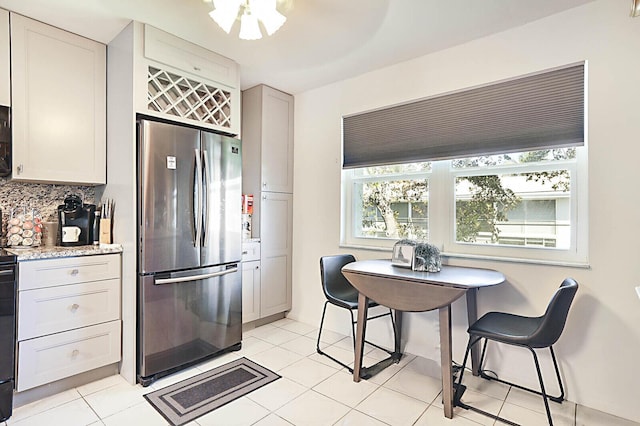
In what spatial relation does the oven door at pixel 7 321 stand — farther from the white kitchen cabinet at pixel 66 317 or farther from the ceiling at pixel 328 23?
the ceiling at pixel 328 23

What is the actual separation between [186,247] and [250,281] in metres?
0.95

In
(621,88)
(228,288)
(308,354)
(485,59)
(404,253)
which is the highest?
(485,59)

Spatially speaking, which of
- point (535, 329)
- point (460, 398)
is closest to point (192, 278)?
point (460, 398)

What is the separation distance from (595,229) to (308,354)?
2.18 meters

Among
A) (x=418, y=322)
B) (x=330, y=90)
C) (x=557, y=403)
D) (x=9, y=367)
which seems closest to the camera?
(x=9, y=367)

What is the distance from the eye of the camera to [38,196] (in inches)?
101

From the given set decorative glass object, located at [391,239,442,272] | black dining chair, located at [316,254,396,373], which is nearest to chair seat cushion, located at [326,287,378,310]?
black dining chair, located at [316,254,396,373]

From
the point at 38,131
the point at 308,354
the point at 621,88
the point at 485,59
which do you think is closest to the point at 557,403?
the point at 308,354

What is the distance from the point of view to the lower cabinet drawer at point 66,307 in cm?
202

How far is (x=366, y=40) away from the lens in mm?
2482

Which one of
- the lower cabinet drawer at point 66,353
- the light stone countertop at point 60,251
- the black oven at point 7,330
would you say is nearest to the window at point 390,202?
the light stone countertop at point 60,251

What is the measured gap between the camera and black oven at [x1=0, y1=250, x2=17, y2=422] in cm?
189

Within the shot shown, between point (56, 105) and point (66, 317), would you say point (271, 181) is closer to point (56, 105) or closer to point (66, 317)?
point (56, 105)

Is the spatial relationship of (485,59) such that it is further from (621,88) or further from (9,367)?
(9,367)
